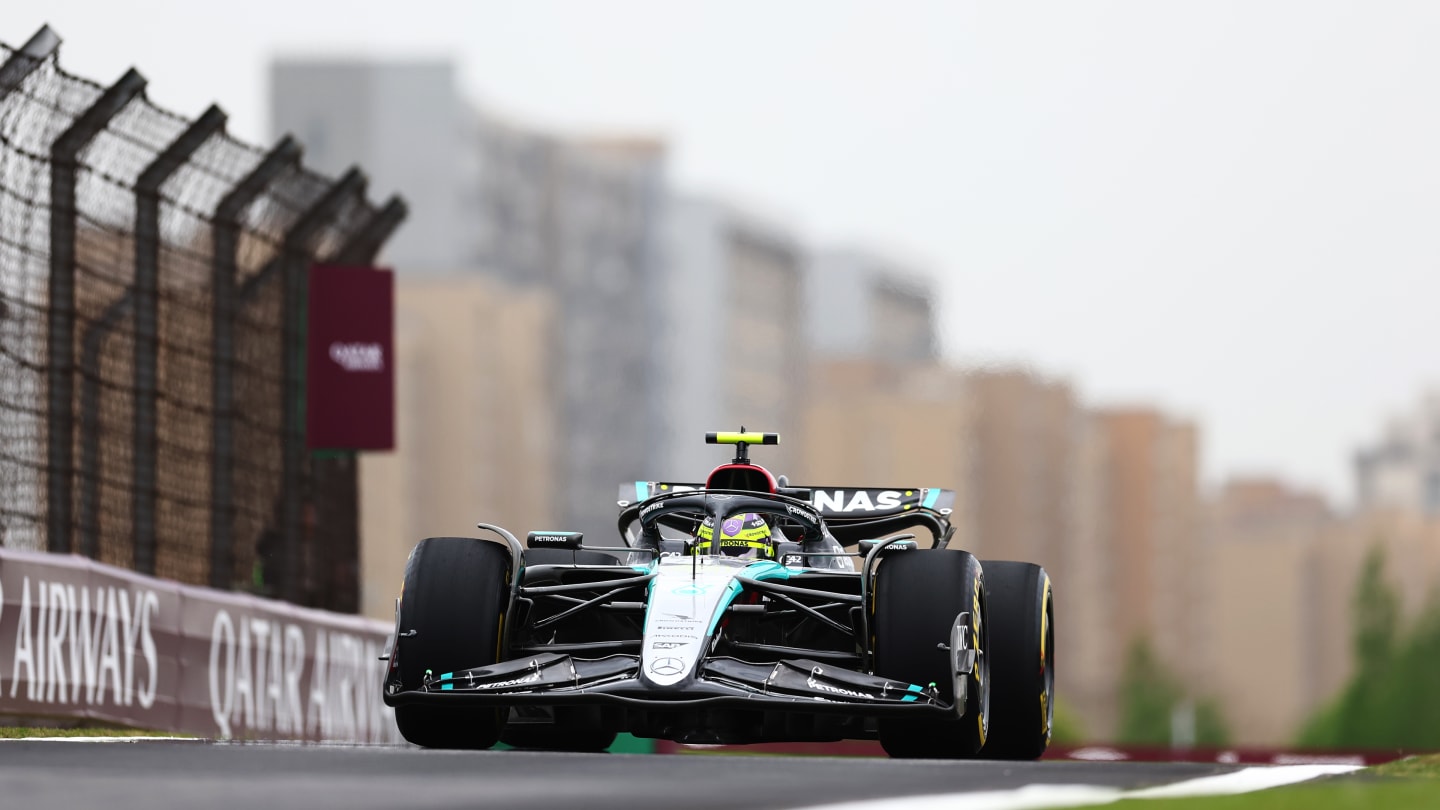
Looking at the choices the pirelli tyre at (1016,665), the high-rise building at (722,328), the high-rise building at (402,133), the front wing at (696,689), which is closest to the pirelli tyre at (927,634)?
Answer: the front wing at (696,689)

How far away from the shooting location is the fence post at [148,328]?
1881 cm

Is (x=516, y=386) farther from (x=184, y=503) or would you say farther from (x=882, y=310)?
(x=184, y=503)

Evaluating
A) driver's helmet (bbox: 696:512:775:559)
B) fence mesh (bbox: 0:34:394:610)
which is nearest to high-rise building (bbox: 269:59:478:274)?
fence mesh (bbox: 0:34:394:610)

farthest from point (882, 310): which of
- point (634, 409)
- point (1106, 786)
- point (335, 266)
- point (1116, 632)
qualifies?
point (1106, 786)

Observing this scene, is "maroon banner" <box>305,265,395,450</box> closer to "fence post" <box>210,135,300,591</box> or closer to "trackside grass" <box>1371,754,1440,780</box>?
"fence post" <box>210,135,300,591</box>

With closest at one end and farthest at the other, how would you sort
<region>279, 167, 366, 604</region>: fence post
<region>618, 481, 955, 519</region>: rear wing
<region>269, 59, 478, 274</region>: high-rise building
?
<region>618, 481, 955, 519</region>: rear wing
<region>279, 167, 366, 604</region>: fence post
<region>269, 59, 478, 274</region>: high-rise building

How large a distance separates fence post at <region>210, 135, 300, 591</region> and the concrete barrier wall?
750 mm

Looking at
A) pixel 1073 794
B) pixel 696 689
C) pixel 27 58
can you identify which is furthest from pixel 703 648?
pixel 27 58

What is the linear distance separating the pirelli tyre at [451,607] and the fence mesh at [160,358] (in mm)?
4182

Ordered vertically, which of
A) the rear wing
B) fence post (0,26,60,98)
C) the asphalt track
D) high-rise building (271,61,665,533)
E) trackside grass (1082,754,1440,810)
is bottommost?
trackside grass (1082,754,1440,810)

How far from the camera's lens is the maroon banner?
23.3m

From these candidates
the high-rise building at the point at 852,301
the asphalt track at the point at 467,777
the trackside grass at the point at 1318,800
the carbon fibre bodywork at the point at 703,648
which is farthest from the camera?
the high-rise building at the point at 852,301

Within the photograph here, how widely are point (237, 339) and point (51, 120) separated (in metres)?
4.10

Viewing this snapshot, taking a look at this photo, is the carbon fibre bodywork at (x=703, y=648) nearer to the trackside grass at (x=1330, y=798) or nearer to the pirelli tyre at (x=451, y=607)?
the pirelli tyre at (x=451, y=607)
